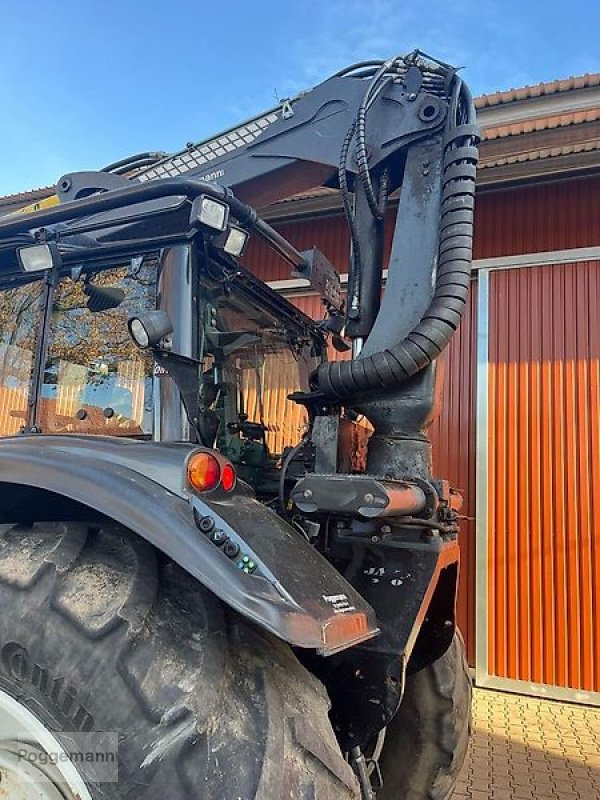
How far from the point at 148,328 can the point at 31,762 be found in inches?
49.0

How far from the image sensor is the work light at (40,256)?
2561 millimetres

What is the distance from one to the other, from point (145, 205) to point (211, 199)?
1.58 feet

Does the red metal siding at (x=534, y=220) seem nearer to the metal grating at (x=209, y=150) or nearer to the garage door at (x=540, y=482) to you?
the garage door at (x=540, y=482)

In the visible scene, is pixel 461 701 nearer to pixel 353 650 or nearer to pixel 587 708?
pixel 353 650

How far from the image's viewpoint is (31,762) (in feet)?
5.73

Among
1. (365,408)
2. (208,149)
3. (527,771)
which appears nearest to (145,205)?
(208,149)

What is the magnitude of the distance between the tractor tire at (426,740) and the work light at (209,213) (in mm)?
2042

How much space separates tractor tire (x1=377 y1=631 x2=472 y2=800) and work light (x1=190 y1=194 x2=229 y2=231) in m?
2.04

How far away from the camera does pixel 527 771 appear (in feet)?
14.3

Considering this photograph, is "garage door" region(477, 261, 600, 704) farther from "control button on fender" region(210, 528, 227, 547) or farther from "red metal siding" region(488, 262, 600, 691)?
"control button on fender" region(210, 528, 227, 547)

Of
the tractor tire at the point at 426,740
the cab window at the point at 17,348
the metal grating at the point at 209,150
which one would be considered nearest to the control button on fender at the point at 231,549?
the cab window at the point at 17,348

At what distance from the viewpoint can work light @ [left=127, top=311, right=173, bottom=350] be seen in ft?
7.04

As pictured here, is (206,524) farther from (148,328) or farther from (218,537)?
(148,328)

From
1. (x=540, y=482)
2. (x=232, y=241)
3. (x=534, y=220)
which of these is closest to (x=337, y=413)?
(x=232, y=241)
